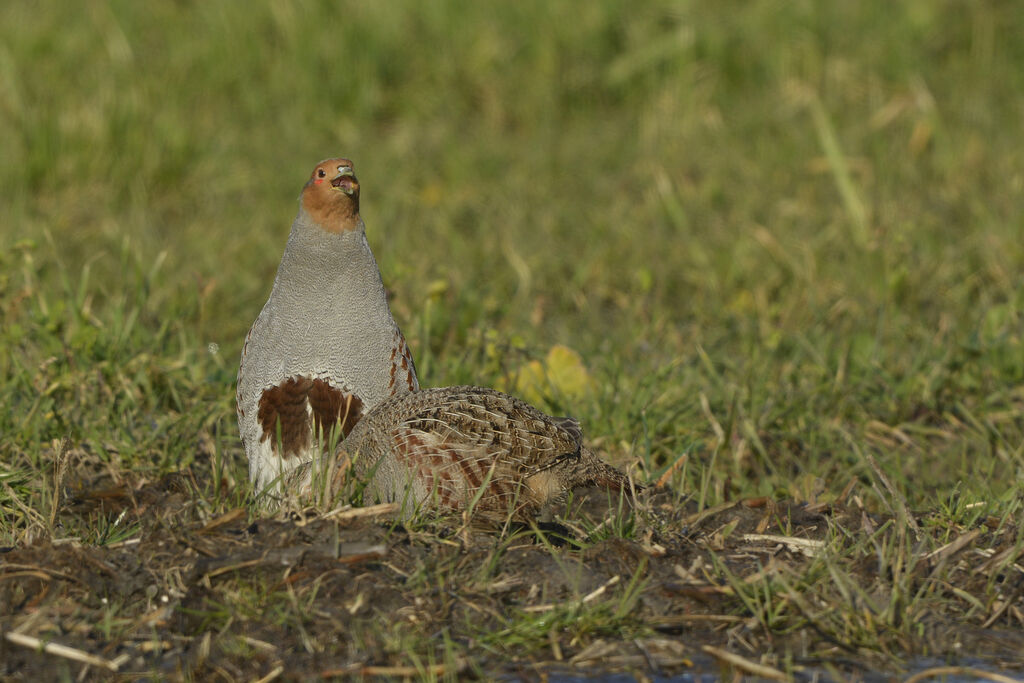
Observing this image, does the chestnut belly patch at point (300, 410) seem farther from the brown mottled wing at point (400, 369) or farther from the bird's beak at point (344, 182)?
the bird's beak at point (344, 182)

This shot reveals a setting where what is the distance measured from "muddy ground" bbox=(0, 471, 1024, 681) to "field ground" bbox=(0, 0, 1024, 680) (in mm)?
12

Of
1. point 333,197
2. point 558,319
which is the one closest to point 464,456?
point 333,197

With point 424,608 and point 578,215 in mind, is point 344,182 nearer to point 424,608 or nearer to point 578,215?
point 424,608

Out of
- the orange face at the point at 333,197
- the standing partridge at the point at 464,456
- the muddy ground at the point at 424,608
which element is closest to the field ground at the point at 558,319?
the muddy ground at the point at 424,608

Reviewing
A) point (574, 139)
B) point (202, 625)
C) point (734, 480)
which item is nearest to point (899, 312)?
point (734, 480)

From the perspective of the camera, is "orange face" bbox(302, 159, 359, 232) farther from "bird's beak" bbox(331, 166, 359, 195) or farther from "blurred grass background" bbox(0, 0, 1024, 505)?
"blurred grass background" bbox(0, 0, 1024, 505)

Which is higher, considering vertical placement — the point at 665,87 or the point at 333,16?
the point at 333,16

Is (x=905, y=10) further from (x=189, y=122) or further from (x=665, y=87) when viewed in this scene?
(x=189, y=122)

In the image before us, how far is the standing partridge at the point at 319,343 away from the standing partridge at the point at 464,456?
0.14 metres

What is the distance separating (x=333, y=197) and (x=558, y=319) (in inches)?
99.9

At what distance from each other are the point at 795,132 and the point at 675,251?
1813mm

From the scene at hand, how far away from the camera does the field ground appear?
3.82m

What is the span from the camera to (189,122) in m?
8.96

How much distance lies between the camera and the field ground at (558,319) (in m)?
3.82
